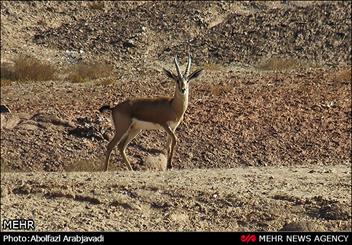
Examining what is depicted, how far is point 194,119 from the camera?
64.7ft

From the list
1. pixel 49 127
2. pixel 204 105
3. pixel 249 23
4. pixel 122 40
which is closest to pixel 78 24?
pixel 122 40

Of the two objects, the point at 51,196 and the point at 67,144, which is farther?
the point at 67,144

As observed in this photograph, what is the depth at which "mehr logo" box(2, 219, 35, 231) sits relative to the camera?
37.5 feet

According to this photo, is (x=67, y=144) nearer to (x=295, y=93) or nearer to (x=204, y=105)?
(x=204, y=105)

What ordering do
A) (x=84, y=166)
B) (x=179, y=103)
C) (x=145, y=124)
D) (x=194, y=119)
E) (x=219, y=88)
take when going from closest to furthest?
(x=145, y=124)
(x=179, y=103)
(x=84, y=166)
(x=194, y=119)
(x=219, y=88)

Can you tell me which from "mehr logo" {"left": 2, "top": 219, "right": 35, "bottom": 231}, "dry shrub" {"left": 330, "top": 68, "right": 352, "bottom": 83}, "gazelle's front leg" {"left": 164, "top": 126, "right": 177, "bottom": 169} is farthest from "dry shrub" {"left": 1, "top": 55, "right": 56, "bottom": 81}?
"mehr logo" {"left": 2, "top": 219, "right": 35, "bottom": 231}

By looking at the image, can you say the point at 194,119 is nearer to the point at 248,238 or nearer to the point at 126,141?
the point at 126,141

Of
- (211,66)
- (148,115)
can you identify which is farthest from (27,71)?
(148,115)

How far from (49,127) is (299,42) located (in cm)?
1258

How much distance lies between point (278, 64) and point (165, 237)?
1645 cm

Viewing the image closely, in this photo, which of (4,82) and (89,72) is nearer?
(4,82)

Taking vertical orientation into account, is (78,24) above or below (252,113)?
above

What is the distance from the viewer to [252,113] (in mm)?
20250

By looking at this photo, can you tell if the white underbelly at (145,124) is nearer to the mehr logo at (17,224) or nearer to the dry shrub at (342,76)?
the mehr logo at (17,224)
